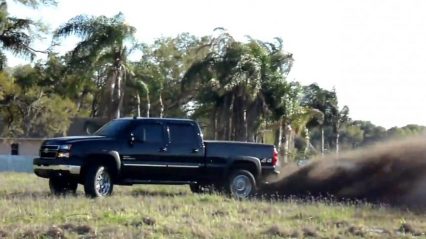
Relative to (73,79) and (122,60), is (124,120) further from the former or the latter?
(73,79)

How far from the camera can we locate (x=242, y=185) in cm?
2020

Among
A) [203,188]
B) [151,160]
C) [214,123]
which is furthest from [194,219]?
[214,123]

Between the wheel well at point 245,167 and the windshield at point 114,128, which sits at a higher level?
the windshield at point 114,128

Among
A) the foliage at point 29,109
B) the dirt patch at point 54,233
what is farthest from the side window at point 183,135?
the foliage at point 29,109

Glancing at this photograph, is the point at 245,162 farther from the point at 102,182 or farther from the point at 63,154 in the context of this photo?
the point at 63,154

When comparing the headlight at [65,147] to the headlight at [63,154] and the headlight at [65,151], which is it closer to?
the headlight at [65,151]

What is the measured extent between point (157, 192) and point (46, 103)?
31.9 meters

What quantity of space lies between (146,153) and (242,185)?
2.72 meters

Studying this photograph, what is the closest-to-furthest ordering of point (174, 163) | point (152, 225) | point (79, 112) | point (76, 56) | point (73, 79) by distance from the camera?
point (152, 225)
point (174, 163)
point (76, 56)
point (73, 79)
point (79, 112)

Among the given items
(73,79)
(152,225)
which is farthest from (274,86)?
(152,225)

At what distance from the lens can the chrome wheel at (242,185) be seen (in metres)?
20.1

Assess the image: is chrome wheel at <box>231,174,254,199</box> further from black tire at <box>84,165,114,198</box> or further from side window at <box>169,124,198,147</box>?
black tire at <box>84,165,114,198</box>

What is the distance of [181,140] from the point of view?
64.1 feet

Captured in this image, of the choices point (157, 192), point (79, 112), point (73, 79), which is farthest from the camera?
point (79, 112)
